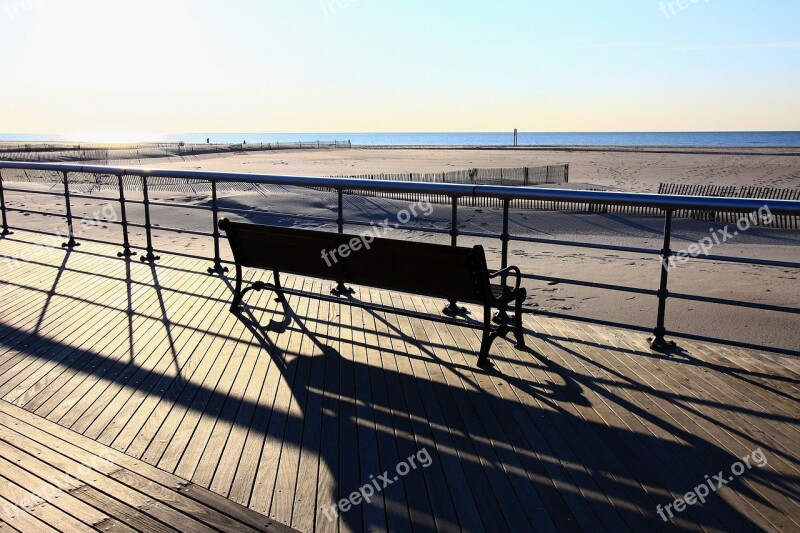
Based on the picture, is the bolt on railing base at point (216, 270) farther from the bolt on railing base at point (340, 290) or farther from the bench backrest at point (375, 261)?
the bench backrest at point (375, 261)

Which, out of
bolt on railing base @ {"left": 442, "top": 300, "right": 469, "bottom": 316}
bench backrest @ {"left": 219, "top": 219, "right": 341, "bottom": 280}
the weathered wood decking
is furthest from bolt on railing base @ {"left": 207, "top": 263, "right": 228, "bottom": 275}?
bolt on railing base @ {"left": 442, "top": 300, "right": 469, "bottom": 316}

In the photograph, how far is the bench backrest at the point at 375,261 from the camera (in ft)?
14.3

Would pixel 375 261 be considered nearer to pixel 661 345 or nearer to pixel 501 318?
pixel 501 318

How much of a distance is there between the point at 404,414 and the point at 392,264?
1.21 meters

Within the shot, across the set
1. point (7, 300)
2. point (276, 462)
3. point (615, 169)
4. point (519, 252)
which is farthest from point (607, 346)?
point (615, 169)

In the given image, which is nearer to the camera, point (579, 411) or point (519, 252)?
point (579, 411)

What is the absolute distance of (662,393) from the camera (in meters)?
4.12

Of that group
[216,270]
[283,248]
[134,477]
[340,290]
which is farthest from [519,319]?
[216,270]

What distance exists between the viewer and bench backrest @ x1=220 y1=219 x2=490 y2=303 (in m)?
4.35

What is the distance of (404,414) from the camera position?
3816mm

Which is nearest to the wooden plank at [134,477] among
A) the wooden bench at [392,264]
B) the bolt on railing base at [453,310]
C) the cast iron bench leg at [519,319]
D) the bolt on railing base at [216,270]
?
the wooden bench at [392,264]

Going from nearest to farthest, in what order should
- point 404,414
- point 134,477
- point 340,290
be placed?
point 134,477, point 404,414, point 340,290

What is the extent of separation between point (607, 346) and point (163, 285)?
14.2 feet

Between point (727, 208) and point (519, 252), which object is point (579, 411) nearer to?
point (727, 208)
